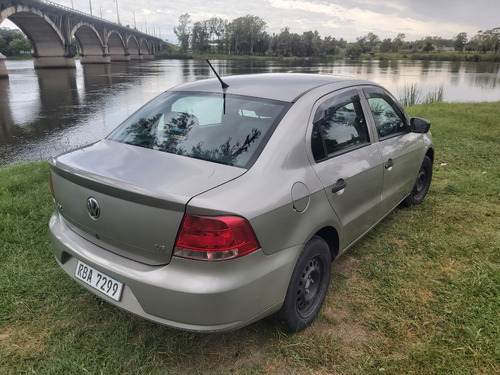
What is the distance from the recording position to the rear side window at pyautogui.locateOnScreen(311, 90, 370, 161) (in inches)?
96.1

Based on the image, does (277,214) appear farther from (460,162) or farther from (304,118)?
(460,162)

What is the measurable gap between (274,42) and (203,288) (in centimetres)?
11577

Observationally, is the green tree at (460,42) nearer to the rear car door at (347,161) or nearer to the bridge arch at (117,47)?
the bridge arch at (117,47)

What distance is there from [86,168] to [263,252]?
43.8 inches

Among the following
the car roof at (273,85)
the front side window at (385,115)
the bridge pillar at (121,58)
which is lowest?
the front side window at (385,115)

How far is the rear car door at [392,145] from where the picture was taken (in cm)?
320

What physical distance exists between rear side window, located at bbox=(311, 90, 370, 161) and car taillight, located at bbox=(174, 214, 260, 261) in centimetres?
84

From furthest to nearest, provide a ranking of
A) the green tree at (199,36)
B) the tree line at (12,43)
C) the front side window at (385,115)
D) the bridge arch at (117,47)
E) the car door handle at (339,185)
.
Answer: the green tree at (199,36) < the tree line at (12,43) < the bridge arch at (117,47) < the front side window at (385,115) < the car door handle at (339,185)

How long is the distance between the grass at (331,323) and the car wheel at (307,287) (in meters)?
0.11

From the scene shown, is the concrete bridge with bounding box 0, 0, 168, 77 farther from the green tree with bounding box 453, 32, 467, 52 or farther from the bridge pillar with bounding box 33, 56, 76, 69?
the green tree with bounding box 453, 32, 467, 52

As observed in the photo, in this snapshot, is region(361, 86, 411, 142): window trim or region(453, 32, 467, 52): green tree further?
region(453, 32, 467, 52): green tree

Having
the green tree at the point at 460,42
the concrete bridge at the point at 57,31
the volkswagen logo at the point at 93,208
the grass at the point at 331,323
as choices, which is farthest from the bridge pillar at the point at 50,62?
the green tree at the point at 460,42

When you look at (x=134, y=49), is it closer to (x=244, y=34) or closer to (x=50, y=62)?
(x=244, y=34)

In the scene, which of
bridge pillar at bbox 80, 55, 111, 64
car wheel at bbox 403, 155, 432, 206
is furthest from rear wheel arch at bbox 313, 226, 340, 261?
bridge pillar at bbox 80, 55, 111, 64
